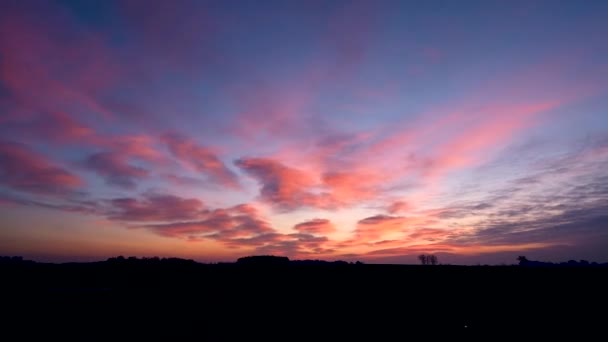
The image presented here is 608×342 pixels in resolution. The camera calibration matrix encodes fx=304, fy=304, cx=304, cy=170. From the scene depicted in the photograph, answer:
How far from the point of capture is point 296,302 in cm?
1020

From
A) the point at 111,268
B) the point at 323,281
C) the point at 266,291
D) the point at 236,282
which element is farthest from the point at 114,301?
the point at 323,281

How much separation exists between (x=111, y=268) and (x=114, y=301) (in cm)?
298

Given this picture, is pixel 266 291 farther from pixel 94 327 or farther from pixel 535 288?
pixel 535 288

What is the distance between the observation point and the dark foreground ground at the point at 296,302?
26.6ft

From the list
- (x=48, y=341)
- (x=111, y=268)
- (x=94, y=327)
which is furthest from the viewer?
(x=111, y=268)

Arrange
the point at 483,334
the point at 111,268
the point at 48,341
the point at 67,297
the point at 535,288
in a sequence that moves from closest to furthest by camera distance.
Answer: the point at 48,341 < the point at 67,297 < the point at 483,334 < the point at 111,268 < the point at 535,288

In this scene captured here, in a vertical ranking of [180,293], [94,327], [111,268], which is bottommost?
[94,327]

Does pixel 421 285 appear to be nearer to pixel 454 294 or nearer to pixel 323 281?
pixel 454 294

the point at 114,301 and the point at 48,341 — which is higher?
the point at 114,301

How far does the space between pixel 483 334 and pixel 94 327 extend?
1175 cm

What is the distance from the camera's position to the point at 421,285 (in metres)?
11.8

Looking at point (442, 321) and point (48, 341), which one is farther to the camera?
point (442, 321)

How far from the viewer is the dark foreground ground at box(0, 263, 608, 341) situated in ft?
26.6

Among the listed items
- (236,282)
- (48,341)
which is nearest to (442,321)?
(236,282)
